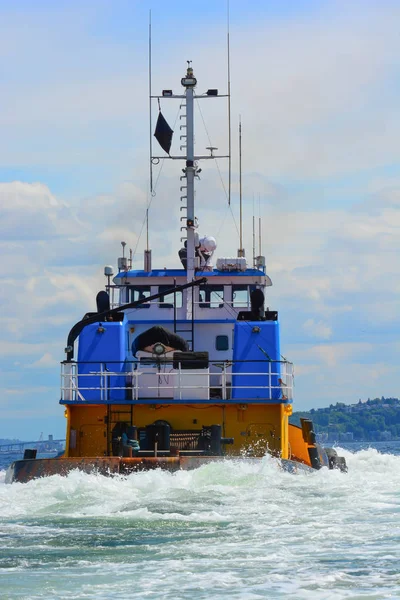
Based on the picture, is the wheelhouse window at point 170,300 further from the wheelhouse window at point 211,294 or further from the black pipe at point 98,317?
the black pipe at point 98,317

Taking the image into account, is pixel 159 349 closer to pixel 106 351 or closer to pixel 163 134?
pixel 106 351

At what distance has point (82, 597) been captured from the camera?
11258mm

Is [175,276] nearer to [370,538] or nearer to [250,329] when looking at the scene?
[250,329]

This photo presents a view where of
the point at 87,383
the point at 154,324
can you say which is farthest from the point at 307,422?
the point at 87,383

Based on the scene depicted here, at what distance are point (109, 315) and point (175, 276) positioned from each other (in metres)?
→ 2.56

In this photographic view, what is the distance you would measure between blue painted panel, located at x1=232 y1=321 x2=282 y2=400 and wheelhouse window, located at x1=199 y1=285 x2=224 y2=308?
300 cm

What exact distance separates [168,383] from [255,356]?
1.98 m

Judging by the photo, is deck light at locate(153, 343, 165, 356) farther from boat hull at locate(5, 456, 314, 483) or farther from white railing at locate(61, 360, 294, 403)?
boat hull at locate(5, 456, 314, 483)

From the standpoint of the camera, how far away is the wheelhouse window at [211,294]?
84.6ft

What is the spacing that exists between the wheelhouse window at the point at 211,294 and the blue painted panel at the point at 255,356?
3003mm

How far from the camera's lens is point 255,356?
74.5 feet

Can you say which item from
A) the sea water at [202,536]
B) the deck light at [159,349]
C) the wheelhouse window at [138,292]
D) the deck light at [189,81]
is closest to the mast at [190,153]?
the deck light at [189,81]

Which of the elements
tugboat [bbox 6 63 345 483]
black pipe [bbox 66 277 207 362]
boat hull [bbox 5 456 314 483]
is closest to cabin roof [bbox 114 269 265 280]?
tugboat [bbox 6 63 345 483]

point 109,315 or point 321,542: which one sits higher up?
point 109,315
